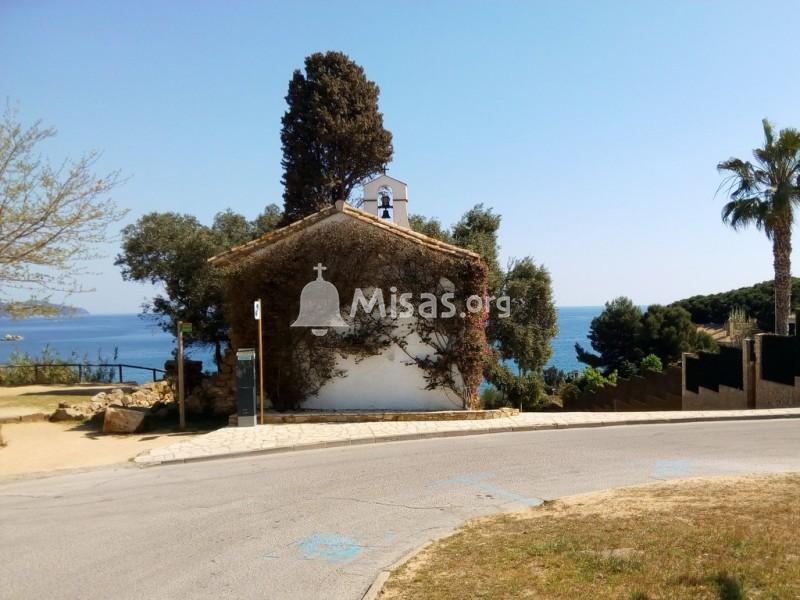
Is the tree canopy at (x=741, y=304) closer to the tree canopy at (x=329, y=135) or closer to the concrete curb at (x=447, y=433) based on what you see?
the tree canopy at (x=329, y=135)

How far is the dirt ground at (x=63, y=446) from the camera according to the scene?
11742mm

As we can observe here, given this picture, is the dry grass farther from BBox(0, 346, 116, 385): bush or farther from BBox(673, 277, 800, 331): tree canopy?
BBox(673, 277, 800, 331): tree canopy

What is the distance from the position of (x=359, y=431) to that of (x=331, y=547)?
22.9 feet

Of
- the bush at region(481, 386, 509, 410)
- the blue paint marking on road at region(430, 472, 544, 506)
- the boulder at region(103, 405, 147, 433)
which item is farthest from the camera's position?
the bush at region(481, 386, 509, 410)

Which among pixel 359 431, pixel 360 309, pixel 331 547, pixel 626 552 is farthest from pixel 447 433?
pixel 626 552

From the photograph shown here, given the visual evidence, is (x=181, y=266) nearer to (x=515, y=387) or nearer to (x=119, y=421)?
(x=119, y=421)

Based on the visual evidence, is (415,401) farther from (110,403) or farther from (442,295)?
(110,403)

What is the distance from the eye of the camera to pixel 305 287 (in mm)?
16016

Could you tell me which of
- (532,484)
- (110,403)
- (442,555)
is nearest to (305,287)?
(110,403)

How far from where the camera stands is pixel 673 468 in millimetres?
10188

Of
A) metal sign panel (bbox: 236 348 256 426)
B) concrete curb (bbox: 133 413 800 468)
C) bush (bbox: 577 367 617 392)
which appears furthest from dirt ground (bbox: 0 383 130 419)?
bush (bbox: 577 367 617 392)

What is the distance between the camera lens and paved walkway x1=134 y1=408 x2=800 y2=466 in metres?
12.3

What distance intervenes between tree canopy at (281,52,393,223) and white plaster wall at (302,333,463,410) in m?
17.7

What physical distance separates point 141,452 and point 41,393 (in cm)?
1194
